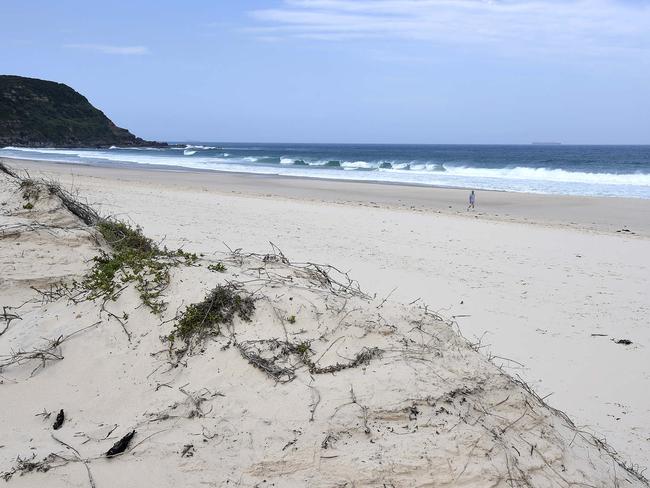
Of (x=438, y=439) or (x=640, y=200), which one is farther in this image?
(x=640, y=200)

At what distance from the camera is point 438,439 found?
294 centimetres

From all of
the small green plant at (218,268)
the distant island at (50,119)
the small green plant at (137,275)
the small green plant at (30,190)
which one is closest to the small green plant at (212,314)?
the small green plant at (137,275)

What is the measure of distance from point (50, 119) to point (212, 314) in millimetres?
89142

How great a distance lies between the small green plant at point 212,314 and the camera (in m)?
3.75

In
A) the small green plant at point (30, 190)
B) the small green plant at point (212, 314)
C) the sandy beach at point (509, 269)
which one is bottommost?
the sandy beach at point (509, 269)

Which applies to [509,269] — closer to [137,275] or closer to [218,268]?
[218,268]

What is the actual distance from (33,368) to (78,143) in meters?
85.8

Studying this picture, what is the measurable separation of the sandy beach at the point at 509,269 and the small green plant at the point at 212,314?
68.4 inches

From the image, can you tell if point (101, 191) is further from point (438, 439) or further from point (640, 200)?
point (640, 200)

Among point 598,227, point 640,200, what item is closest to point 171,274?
point 598,227

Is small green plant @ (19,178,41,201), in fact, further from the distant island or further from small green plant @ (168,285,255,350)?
the distant island

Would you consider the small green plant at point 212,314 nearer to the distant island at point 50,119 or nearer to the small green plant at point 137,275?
the small green plant at point 137,275

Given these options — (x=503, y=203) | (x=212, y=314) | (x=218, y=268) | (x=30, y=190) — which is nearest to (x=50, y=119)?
(x=503, y=203)

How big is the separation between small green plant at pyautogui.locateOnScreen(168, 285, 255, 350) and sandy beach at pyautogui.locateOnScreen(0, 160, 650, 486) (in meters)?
1.74
